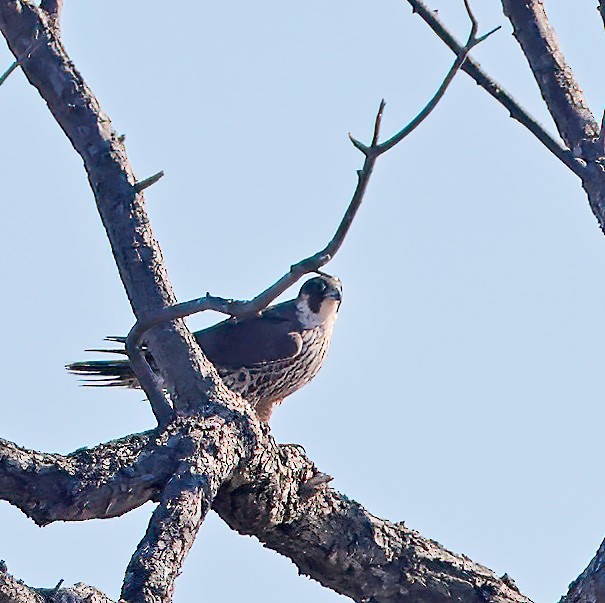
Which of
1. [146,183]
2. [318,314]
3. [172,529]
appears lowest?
[172,529]

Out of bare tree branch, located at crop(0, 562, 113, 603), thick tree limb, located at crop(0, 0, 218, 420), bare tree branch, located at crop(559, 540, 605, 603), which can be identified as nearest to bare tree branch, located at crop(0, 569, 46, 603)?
bare tree branch, located at crop(0, 562, 113, 603)

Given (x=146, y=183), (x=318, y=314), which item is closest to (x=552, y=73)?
(x=146, y=183)

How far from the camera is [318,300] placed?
7.16 meters

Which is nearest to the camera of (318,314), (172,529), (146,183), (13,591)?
(13,591)

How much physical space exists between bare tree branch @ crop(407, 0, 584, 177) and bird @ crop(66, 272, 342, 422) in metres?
1.94

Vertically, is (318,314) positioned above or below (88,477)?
above

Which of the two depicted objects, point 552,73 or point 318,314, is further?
point 318,314

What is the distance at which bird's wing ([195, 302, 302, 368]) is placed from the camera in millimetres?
6562

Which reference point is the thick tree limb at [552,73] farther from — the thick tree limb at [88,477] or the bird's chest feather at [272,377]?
the bird's chest feather at [272,377]

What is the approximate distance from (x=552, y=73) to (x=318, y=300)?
2.62 metres

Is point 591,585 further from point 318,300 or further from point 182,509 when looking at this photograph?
point 318,300

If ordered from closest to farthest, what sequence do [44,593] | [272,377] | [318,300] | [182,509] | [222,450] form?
[44,593], [182,509], [222,450], [272,377], [318,300]

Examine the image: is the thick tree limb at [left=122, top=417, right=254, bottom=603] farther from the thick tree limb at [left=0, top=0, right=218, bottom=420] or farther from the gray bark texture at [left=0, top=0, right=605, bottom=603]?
the thick tree limb at [left=0, top=0, right=218, bottom=420]

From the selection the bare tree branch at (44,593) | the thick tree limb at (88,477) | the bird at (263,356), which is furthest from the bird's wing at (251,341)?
the bare tree branch at (44,593)
